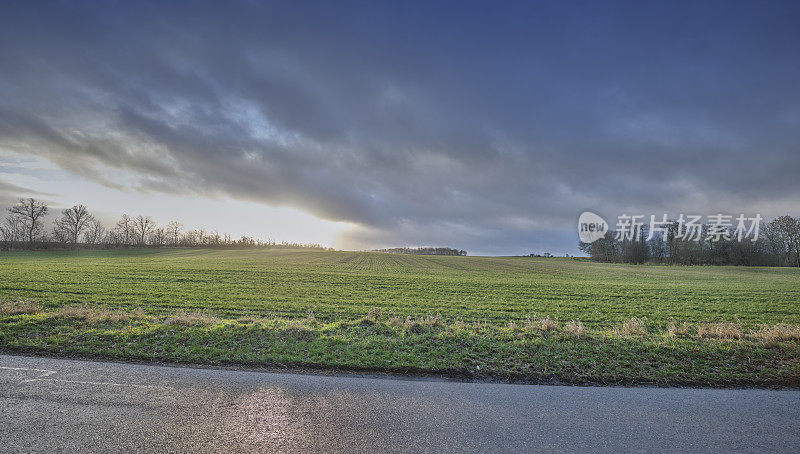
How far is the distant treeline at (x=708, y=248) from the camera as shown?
74.6m

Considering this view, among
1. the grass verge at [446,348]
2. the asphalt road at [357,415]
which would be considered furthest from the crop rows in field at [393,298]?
the asphalt road at [357,415]

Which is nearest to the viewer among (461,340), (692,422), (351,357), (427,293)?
→ (692,422)

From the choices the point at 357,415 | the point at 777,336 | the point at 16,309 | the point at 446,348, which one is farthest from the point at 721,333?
the point at 16,309

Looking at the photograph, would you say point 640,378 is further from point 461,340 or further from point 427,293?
point 427,293

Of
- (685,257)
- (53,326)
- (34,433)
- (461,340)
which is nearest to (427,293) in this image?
(461,340)

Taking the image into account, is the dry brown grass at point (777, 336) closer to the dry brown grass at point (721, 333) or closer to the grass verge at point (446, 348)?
the grass verge at point (446, 348)

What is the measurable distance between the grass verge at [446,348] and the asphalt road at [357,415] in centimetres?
78

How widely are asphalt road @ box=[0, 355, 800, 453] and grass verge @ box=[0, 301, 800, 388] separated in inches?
30.7

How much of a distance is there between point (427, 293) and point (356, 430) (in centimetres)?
2224

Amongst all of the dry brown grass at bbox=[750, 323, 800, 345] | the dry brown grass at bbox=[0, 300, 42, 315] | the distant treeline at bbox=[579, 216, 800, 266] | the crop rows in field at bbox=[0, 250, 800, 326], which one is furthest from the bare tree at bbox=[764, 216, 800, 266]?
the dry brown grass at bbox=[0, 300, 42, 315]

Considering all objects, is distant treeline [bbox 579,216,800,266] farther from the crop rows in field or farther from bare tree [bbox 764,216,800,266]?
the crop rows in field

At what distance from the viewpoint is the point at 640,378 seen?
7.84 metres

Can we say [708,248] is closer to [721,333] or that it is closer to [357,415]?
[721,333]

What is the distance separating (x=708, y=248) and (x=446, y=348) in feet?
342
